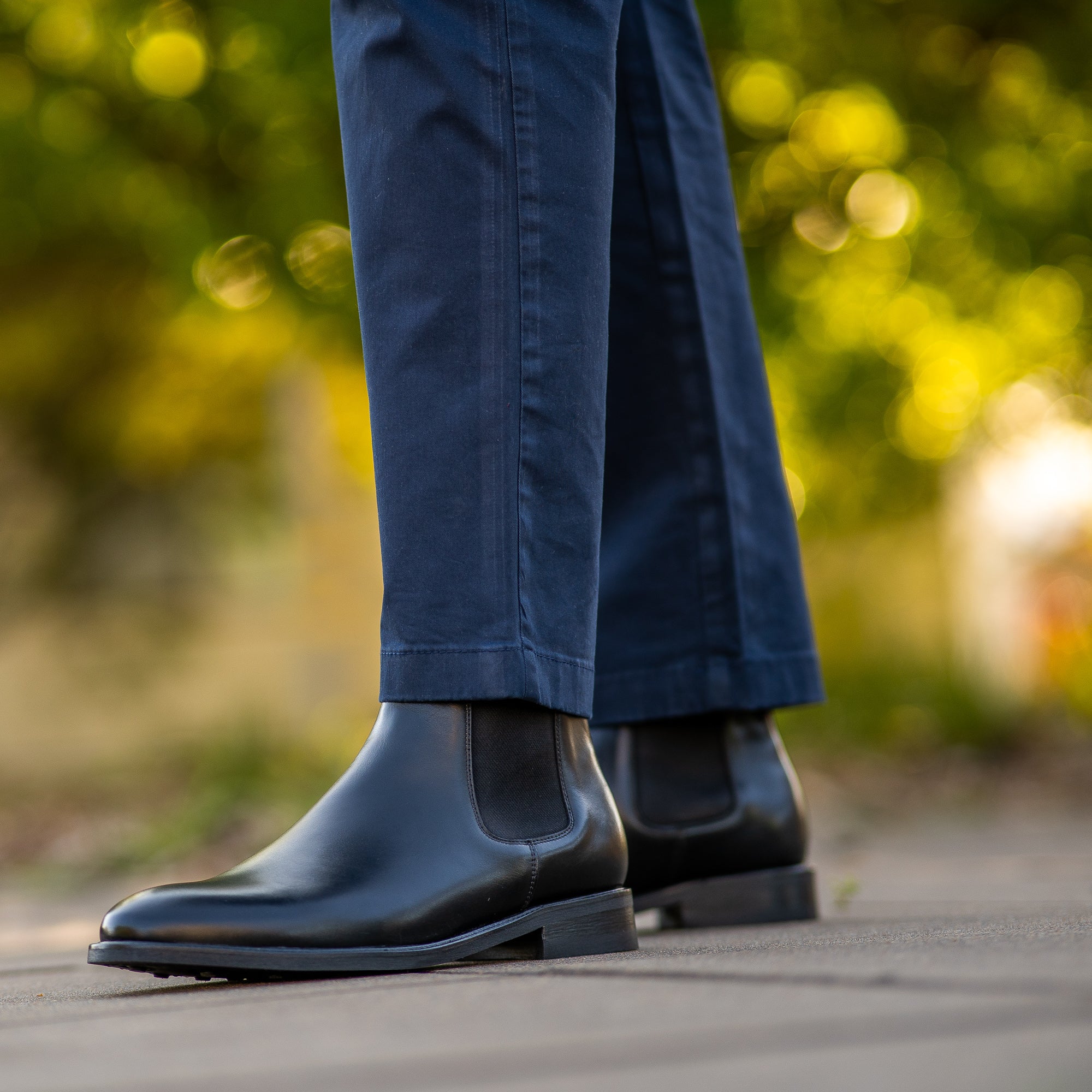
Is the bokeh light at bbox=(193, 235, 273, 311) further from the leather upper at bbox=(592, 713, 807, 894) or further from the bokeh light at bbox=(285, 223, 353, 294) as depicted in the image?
the leather upper at bbox=(592, 713, 807, 894)

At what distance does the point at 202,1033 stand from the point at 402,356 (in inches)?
20.4

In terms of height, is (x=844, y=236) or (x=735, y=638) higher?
(x=844, y=236)

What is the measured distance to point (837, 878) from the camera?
2186 mm

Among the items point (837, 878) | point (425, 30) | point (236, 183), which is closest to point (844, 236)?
point (236, 183)

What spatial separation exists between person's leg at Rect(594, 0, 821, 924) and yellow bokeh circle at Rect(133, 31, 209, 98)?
8.07 feet

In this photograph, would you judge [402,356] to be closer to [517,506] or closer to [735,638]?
[517,506]

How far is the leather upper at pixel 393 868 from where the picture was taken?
97cm

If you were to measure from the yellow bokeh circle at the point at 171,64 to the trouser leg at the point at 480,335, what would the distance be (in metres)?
2.68

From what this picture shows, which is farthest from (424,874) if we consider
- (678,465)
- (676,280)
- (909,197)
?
(909,197)

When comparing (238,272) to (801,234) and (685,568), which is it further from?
(685,568)

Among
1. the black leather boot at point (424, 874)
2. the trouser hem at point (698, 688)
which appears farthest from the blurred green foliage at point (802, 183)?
the black leather boot at point (424, 874)

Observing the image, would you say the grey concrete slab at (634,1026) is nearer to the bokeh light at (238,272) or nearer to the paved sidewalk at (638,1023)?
the paved sidewalk at (638,1023)

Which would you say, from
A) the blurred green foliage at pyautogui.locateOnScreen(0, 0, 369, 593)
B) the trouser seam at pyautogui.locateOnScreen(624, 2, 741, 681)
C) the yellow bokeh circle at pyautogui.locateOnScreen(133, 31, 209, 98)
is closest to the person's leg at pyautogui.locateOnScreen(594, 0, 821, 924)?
the trouser seam at pyautogui.locateOnScreen(624, 2, 741, 681)

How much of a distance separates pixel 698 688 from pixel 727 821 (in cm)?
13
